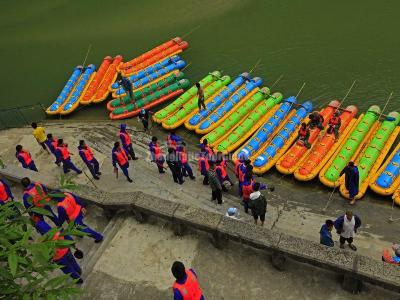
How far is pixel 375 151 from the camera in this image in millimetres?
12062

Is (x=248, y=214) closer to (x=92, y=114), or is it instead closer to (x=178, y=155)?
(x=178, y=155)

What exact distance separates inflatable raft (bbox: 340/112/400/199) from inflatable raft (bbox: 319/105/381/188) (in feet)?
0.70

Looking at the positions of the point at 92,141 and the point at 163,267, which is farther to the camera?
the point at 92,141

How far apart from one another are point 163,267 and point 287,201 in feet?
15.9

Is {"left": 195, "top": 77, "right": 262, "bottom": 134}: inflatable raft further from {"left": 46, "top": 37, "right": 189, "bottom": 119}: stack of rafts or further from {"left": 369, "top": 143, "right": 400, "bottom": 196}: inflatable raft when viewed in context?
{"left": 369, "top": 143, "right": 400, "bottom": 196}: inflatable raft

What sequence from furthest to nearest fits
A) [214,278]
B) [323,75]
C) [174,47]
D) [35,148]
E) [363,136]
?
[174,47], [323,75], [35,148], [363,136], [214,278]

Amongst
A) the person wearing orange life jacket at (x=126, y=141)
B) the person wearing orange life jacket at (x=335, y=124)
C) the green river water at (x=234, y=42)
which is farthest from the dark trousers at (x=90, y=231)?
the green river water at (x=234, y=42)

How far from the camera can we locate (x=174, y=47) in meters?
19.2

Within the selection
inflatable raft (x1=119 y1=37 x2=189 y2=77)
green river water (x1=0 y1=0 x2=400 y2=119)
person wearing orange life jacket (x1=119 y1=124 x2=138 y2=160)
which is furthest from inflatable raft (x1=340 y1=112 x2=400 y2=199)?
inflatable raft (x1=119 y1=37 x2=189 y2=77)

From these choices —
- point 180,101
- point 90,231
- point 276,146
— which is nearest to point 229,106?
point 180,101

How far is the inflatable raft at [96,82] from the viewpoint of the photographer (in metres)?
17.2

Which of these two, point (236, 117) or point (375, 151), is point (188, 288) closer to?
point (375, 151)

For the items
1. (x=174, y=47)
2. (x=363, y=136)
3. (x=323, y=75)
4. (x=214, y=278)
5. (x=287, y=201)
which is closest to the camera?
(x=214, y=278)

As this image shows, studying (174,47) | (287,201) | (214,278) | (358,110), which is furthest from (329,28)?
(214,278)
